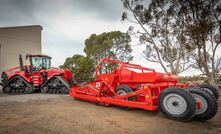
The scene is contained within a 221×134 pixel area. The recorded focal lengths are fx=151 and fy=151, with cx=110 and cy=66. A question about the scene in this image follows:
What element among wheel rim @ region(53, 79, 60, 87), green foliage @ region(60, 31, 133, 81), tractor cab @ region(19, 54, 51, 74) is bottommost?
wheel rim @ region(53, 79, 60, 87)

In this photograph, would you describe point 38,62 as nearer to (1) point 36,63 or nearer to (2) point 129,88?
(1) point 36,63

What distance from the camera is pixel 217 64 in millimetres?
12555

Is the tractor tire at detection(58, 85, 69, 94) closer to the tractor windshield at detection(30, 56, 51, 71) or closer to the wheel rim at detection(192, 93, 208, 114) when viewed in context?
the tractor windshield at detection(30, 56, 51, 71)

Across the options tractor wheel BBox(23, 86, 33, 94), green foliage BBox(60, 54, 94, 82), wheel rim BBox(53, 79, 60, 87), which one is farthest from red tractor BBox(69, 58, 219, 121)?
green foliage BBox(60, 54, 94, 82)

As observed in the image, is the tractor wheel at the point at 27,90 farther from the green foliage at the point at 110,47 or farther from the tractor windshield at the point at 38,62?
the green foliage at the point at 110,47

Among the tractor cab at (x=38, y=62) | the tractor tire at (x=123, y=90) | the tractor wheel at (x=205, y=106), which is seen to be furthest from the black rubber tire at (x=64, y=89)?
the tractor wheel at (x=205, y=106)

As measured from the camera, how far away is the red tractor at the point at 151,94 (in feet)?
10.5

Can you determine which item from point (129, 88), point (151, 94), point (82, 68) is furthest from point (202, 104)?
point (82, 68)

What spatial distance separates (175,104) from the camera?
328cm

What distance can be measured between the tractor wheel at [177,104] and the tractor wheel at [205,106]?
0.46 m

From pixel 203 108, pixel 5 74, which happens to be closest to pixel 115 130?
pixel 203 108

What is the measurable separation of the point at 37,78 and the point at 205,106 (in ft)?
31.3

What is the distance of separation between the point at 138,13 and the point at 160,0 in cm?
219

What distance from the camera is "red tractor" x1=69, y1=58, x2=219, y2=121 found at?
126 inches
